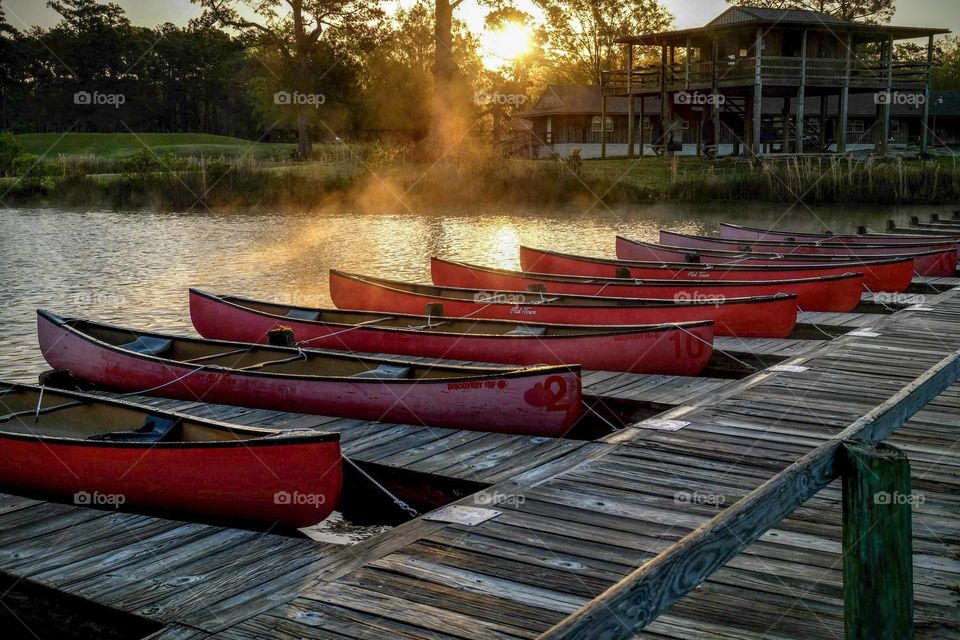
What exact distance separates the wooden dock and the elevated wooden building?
114 feet

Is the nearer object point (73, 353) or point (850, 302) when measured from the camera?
point (73, 353)

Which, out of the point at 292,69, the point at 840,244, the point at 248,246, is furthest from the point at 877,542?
the point at 292,69

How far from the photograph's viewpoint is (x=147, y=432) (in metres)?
7.75

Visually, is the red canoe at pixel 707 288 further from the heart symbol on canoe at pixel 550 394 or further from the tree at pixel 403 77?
the tree at pixel 403 77

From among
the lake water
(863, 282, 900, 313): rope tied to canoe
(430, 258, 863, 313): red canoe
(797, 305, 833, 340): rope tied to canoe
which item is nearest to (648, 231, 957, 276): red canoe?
(863, 282, 900, 313): rope tied to canoe

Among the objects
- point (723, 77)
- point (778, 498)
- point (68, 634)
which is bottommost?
point (68, 634)

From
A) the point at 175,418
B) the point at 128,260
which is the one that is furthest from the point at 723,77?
the point at 175,418

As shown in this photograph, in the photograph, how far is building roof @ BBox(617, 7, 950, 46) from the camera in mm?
42594

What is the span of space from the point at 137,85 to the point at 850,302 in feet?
272

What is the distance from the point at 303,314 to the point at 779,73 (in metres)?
34.8

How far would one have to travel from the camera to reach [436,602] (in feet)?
16.0

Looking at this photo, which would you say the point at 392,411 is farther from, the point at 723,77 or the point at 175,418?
the point at 723,77

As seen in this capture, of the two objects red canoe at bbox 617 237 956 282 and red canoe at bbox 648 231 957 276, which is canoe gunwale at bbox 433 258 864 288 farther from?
red canoe at bbox 648 231 957 276

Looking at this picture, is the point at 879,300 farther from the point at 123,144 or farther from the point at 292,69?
the point at 123,144
